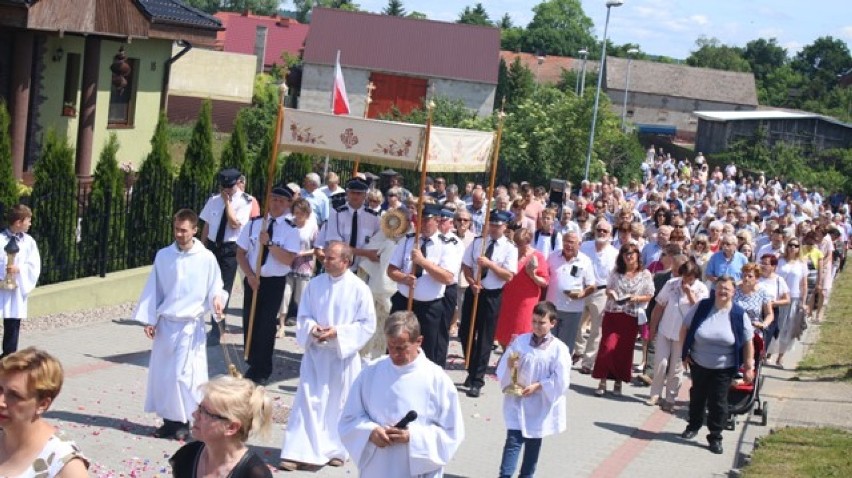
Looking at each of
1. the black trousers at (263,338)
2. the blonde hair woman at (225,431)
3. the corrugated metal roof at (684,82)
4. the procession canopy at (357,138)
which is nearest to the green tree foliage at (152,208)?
the black trousers at (263,338)

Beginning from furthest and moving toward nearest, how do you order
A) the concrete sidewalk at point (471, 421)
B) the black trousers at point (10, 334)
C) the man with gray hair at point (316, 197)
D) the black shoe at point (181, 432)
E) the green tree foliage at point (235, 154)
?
the green tree foliage at point (235, 154) → the man with gray hair at point (316, 197) → the black trousers at point (10, 334) → the black shoe at point (181, 432) → the concrete sidewalk at point (471, 421)

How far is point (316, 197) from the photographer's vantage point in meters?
18.3

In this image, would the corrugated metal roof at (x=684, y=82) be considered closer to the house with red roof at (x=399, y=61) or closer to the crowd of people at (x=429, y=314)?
the house with red roof at (x=399, y=61)

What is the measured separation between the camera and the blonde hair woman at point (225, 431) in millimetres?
5828

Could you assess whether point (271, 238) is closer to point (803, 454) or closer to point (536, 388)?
point (536, 388)

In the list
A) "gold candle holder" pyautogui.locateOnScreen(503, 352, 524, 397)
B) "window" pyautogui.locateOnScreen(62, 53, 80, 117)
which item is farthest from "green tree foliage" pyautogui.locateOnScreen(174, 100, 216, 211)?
"gold candle holder" pyautogui.locateOnScreen(503, 352, 524, 397)

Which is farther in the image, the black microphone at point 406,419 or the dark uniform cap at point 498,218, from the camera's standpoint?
the dark uniform cap at point 498,218

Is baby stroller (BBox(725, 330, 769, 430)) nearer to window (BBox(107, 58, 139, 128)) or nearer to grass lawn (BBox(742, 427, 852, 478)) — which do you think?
grass lawn (BBox(742, 427, 852, 478))

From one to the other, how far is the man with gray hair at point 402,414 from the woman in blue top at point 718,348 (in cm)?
552

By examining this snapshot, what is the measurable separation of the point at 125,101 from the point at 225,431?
2320 centimetres

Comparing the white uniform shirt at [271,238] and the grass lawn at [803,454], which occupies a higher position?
the white uniform shirt at [271,238]

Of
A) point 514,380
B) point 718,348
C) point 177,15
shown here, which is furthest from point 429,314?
point 177,15

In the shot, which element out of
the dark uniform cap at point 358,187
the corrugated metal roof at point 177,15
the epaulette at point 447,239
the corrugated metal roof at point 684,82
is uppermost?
the corrugated metal roof at point 684,82

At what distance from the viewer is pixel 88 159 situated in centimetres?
2502
